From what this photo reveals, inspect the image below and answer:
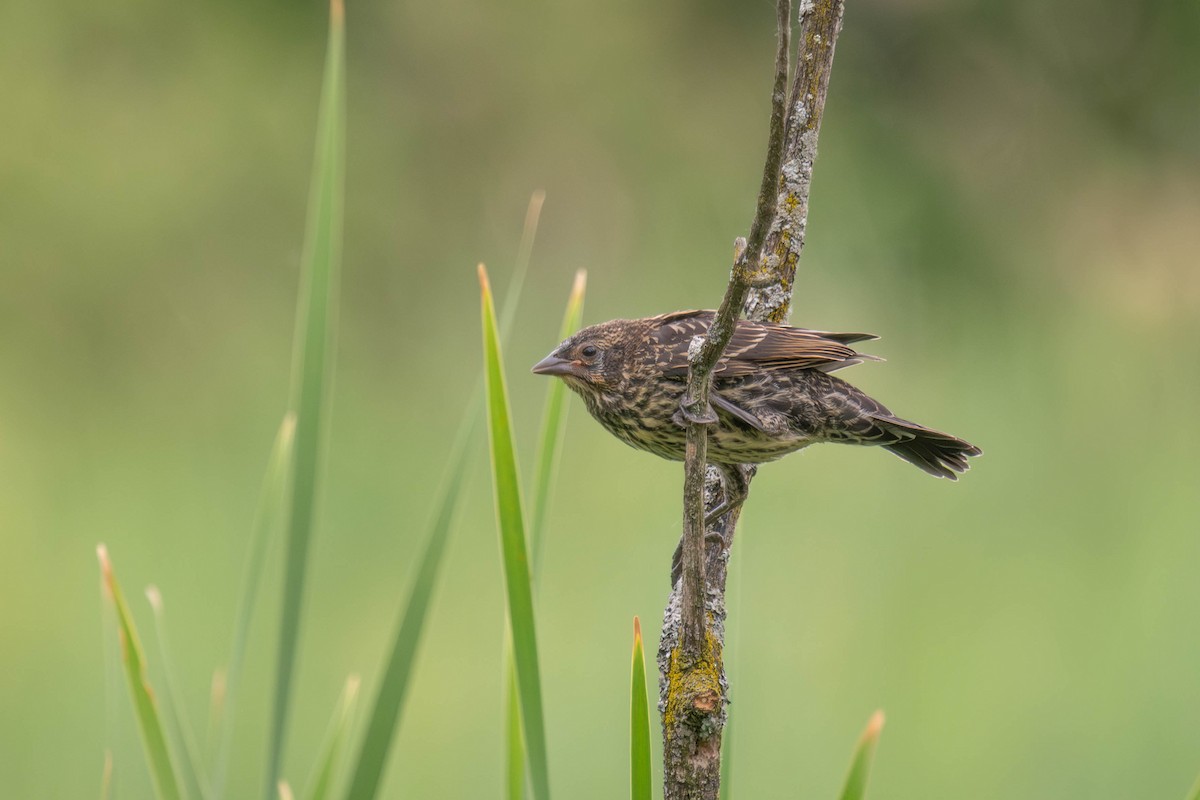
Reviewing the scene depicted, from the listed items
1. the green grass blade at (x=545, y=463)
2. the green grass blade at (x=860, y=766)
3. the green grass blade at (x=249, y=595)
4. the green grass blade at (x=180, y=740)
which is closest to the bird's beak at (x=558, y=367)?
the green grass blade at (x=545, y=463)

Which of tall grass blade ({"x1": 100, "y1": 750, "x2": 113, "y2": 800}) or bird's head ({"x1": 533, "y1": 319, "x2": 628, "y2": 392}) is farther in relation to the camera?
bird's head ({"x1": 533, "y1": 319, "x2": 628, "y2": 392})

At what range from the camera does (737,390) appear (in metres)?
1.76

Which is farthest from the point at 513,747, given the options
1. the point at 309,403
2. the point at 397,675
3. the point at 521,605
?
the point at 309,403

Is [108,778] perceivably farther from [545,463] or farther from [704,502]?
[704,502]

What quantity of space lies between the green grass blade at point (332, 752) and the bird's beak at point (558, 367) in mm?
549

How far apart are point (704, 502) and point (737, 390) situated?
542 mm

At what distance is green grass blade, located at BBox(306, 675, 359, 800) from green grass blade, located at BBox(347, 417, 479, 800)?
0.45 feet

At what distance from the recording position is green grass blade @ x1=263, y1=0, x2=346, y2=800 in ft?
4.39

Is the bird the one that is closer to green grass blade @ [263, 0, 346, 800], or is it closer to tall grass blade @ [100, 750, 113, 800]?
green grass blade @ [263, 0, 346, 800]

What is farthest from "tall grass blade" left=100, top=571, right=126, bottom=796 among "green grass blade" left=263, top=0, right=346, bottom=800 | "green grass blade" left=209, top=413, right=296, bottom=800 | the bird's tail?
the bird's tail

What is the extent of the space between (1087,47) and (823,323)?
2.17 metres

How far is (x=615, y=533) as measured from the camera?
154 inches

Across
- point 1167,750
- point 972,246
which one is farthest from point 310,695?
point 972,246

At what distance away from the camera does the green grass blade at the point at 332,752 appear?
4.49 feet
